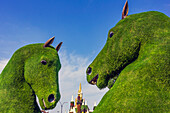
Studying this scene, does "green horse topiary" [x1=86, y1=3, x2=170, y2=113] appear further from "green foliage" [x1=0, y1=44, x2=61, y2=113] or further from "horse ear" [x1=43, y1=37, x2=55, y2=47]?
"horse ear" [x1=43, y1=37, x2=55, y2=47]

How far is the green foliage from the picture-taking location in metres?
7.08

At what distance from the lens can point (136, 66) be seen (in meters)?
4.53

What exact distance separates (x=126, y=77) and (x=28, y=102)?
4.66 m

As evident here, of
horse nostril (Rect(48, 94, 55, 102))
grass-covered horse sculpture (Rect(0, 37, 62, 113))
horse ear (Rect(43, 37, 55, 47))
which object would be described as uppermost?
horse ear (Rect(43, 37, 55, 47))

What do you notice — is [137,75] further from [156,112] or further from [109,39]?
[109,39]

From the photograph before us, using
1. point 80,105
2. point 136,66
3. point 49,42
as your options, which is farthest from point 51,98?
point 80,105

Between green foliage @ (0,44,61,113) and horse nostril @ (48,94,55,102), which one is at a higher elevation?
green foliage @ (0,44,61,113)

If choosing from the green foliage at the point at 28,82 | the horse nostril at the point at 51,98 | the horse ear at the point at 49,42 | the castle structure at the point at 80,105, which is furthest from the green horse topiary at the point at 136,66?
the castle structure at the point at 80,105

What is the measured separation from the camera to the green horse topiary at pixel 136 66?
3931 mm

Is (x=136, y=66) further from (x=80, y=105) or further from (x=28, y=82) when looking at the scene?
(x=80, y=105)

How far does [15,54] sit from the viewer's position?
26.5ft

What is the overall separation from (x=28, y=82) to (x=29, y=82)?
0.07 meters

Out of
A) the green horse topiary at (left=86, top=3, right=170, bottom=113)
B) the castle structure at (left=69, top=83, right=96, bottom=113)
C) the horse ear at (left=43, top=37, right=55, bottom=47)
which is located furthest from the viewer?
the castle structure at (left=69, top=83, right=96, bottom=113)

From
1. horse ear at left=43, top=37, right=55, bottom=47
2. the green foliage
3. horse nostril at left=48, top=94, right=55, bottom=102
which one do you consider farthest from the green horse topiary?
horse ear at left=43, top=37, right=55, bottom=47
